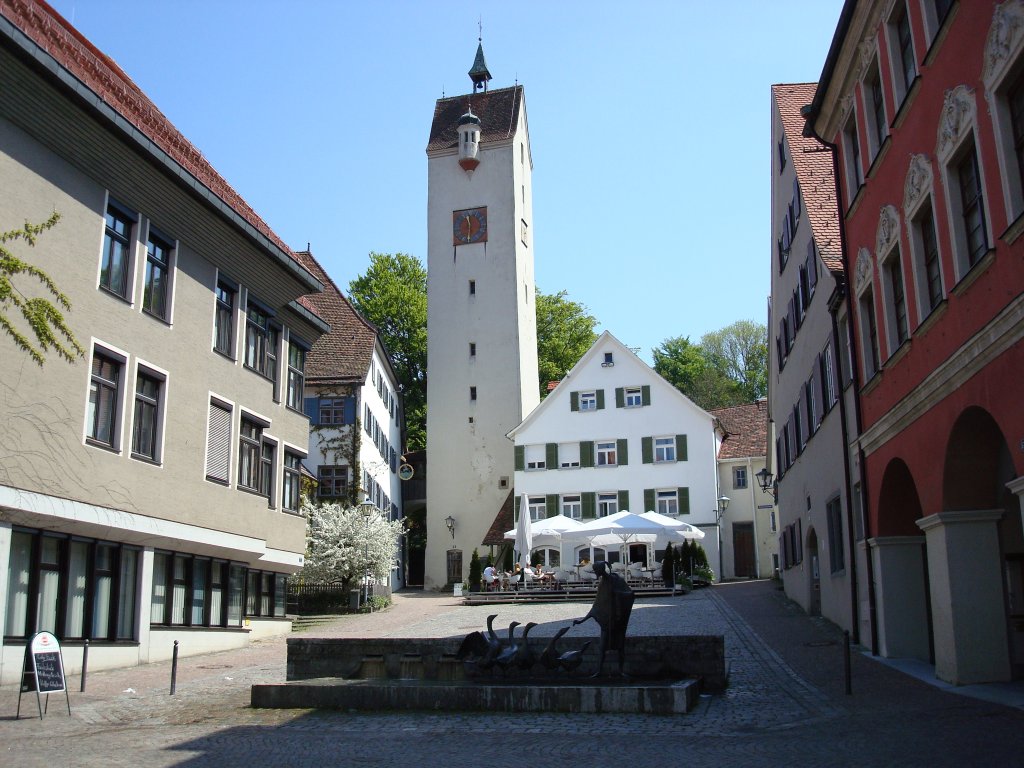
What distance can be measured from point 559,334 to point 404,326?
1020cm

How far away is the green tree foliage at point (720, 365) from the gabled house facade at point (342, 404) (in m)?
31.6

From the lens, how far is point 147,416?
821 inches

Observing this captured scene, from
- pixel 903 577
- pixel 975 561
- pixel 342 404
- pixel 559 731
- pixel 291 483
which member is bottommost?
pixel 559 731

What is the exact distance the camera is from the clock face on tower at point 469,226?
5441 centimetres

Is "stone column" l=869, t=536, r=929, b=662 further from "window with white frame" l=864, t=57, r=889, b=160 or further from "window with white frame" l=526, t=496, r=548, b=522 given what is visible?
"window with white frame" l=526, t=496, r=548, b=522

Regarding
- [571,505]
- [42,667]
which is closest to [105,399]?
[42,667]

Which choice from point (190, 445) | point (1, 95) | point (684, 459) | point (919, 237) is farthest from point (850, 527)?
point (684, 459)

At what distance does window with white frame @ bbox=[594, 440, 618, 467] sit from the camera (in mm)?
48844

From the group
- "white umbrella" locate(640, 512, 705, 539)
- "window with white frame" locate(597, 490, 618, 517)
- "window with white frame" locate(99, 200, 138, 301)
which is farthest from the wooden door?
"window with white frame" locate(99, 200, 138, 301)

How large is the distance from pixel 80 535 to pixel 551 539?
23381mm

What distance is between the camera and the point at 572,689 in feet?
39.5

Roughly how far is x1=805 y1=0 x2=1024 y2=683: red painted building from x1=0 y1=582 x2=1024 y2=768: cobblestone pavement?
167 centimetres

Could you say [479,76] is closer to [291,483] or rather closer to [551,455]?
[551,455]

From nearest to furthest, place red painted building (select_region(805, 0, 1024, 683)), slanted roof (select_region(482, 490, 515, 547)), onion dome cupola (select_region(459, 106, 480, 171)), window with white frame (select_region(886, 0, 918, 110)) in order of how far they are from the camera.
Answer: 1. red painted building (select_region(805, 0, 1024, 683))
2. window with white frame (select_region(886, 0, 918, 110))
3. slanted roof (select_region(482, 490, 515, 547))
4. onion dome cupola (select_region(459, 106, 480, 171))
